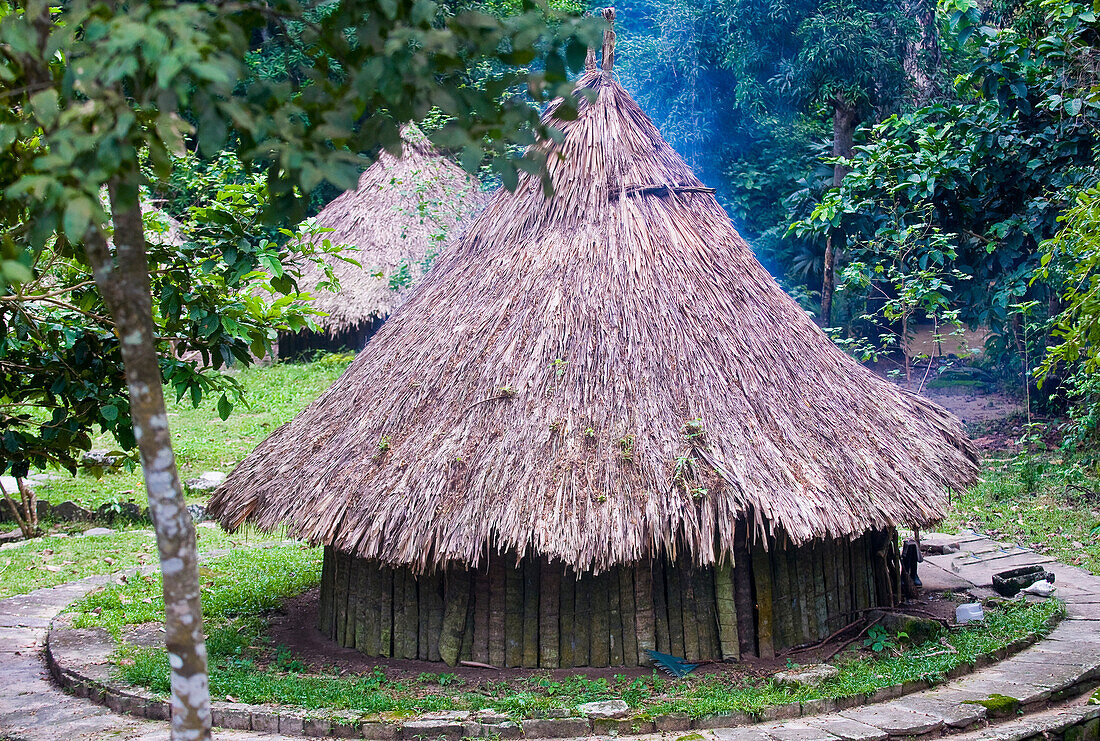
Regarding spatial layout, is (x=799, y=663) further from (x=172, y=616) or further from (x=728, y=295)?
(x=172, y=616)

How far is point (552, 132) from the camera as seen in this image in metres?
2.68

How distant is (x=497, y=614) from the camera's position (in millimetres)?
5625

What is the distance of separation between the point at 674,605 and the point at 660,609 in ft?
0.30

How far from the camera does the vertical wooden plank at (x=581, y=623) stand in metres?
5.57

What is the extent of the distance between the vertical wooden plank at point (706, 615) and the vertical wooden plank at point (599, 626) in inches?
22.8

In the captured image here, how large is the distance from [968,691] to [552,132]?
435 cm

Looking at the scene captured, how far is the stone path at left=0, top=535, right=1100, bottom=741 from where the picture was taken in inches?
188

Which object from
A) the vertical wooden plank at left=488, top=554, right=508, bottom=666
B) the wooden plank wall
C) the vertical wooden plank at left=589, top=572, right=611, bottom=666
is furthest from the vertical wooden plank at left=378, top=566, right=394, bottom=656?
the vertical wooden plank at left=589, top=572, right=611, bottom=666

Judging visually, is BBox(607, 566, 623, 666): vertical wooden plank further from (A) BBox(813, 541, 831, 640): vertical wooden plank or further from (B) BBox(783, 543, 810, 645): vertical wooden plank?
(A) BBox(813, 541, 831, 640): vertical wooden plank

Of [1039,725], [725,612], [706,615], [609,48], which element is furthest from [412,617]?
[609,48]

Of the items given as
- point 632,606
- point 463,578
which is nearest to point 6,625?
point 463,578

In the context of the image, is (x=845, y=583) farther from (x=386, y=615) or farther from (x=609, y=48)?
(x=609, y=48)

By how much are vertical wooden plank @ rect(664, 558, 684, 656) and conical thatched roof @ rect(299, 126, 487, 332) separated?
11228mm

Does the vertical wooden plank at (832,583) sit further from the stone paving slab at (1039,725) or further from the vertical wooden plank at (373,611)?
the vertical wooden plank at (373,611)
